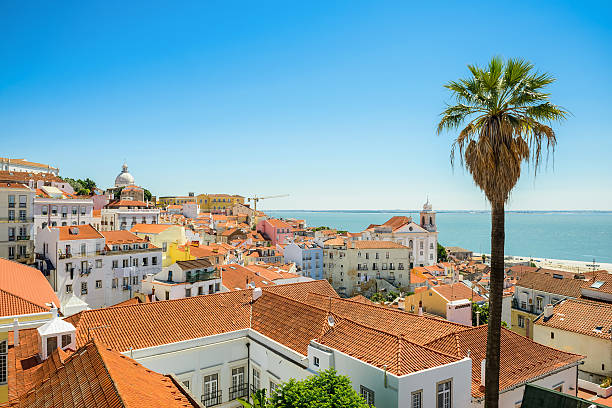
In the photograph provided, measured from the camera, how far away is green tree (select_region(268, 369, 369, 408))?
10164 mm

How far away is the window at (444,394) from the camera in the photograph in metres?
12.4

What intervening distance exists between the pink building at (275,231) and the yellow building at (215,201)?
211ft

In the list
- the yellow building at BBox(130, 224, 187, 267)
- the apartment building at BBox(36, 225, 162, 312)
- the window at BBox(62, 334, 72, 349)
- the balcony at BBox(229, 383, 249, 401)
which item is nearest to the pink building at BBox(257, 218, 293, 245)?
the yellow building at BBox(130, 224, 187, 267)

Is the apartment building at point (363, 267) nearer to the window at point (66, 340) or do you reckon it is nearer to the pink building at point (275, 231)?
the pink building at point (275, 231)

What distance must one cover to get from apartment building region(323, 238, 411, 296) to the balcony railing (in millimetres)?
54681

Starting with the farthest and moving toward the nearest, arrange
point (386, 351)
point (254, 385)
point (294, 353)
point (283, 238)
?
point (283, 238) < point (254, 385) < point (294, 353) < point (386, 351)

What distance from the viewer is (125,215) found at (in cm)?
6456

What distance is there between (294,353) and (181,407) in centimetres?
605

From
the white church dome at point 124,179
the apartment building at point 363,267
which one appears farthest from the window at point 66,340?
the white church dome at point 124,179

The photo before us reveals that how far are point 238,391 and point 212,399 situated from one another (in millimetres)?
1360

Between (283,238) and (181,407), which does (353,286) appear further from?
(181,407)

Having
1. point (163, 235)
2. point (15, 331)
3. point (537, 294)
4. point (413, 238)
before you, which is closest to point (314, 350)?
point (15, 331)

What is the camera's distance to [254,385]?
1802 cm

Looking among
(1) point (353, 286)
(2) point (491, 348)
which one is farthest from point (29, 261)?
(1) point (353, 286)
